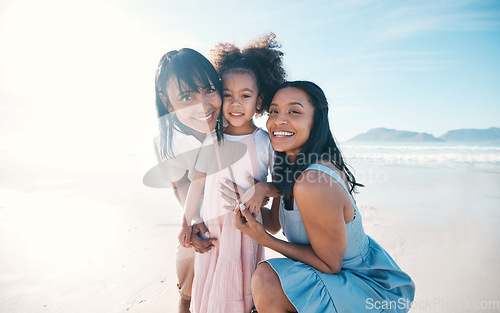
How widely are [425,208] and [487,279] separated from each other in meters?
2.39

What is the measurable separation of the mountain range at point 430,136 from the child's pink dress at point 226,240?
58.3 metres

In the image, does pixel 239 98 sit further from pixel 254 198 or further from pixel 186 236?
pixel 186 236

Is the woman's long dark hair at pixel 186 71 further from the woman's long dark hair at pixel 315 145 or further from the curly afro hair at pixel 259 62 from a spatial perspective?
the woman's long dark hair at pixel 315 145

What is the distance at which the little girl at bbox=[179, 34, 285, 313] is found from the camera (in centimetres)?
181

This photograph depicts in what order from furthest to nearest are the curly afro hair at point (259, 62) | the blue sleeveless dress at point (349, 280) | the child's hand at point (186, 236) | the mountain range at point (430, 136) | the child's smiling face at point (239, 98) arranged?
the mountain range at point (430, 136)
the curly afro hair at point (259, 62)
the child's smiling face at point (239, 98)
the child's hand at point (186, 236)
the blue sleeveless dress at point (349, 280)

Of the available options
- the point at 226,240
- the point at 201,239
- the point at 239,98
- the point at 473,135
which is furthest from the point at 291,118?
the point at 473,135

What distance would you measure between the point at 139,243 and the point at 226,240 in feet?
7.20

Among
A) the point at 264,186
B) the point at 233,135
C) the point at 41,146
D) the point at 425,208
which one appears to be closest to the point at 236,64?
the point at 233,135

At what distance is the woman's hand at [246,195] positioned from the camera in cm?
179

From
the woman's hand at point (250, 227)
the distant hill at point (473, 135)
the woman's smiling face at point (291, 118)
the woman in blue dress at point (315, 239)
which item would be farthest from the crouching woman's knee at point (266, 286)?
the distant hill at point (473, 135)

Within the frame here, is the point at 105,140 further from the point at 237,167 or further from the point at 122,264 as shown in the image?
the point at 237,167

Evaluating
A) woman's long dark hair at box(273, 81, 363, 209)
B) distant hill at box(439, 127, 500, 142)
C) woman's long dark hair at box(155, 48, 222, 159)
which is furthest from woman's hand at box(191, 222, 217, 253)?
distant hill at box(439, 127, 500, 142)

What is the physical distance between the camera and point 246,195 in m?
1.81

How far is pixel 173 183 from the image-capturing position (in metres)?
2.44
